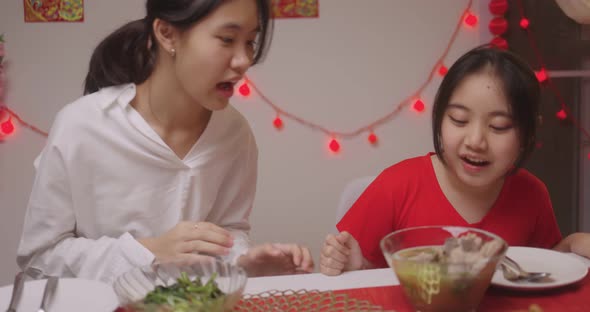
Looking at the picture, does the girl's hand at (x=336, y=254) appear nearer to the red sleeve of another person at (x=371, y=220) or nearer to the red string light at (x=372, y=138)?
the red sleeve of another person at (x=371, y=220)

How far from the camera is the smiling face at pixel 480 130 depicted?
4.37ft

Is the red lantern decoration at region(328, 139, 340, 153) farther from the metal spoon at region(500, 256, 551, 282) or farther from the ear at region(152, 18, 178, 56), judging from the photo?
the metal spoon at region(500, 256, 551, 282)

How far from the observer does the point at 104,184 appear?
4.69 feet

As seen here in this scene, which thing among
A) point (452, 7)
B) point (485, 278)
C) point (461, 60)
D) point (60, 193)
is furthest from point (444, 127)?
point (452, 7)

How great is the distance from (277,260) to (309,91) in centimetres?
188

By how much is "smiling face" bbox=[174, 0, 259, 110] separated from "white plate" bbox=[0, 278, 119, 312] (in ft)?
1.75

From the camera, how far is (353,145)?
2975 mm

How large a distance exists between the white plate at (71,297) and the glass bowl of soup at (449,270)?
463mm

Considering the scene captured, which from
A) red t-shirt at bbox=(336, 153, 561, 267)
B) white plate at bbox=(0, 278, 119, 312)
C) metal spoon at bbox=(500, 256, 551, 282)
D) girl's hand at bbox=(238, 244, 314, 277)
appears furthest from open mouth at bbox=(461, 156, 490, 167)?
white plate at bbox=(0, 278, 119, 312)

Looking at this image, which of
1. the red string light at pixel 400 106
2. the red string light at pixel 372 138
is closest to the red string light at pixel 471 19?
the red string light at pixel 400 106

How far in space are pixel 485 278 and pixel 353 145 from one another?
2.15m

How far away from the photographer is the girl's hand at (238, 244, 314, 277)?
3.50ft

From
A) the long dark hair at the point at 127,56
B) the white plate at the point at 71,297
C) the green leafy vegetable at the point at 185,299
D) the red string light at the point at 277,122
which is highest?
the long dark hair at the point at 127,56

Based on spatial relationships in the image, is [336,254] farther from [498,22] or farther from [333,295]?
[498,22]
